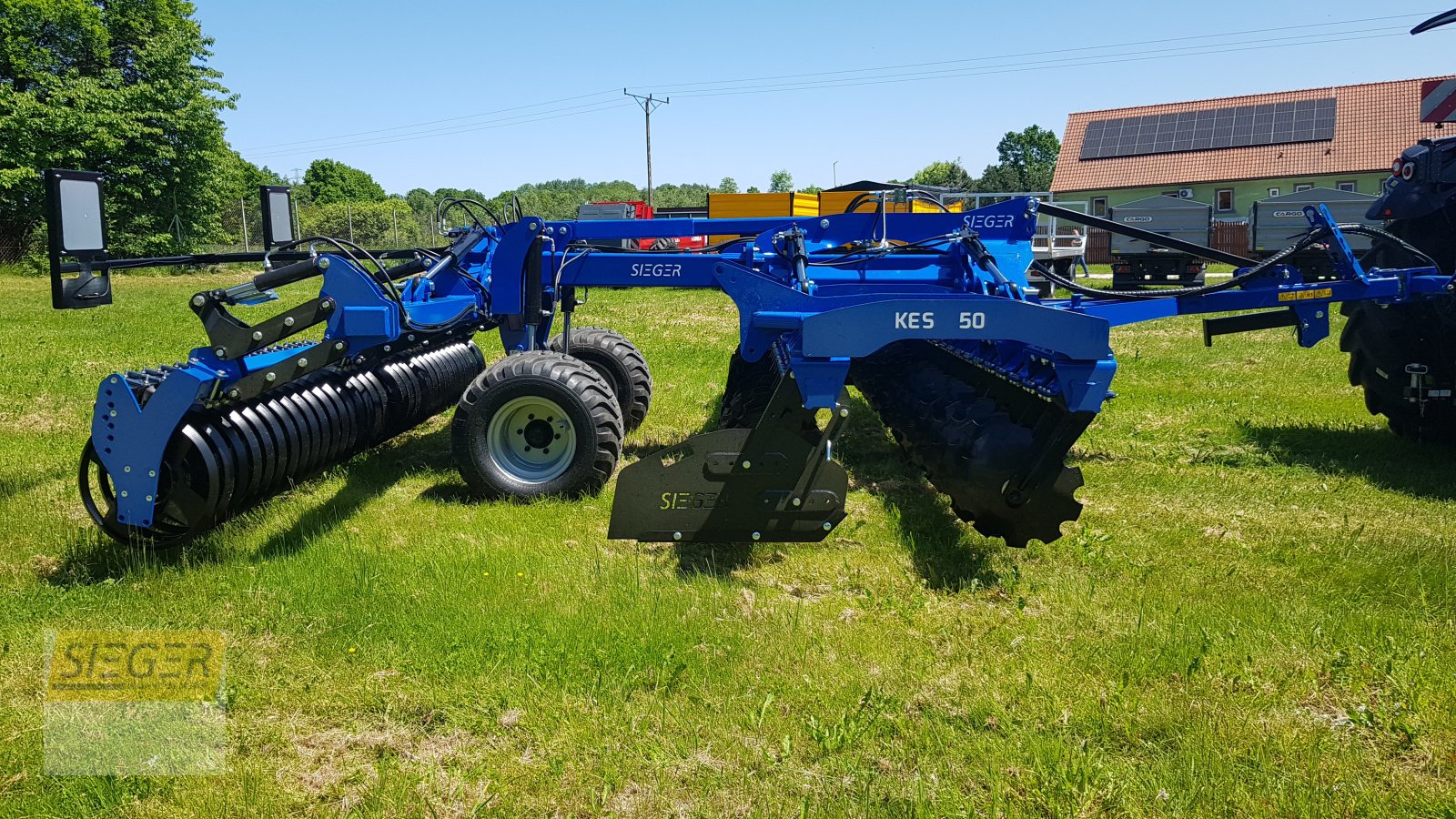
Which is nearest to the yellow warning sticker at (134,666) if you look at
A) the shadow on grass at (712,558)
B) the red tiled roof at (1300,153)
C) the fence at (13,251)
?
the shadow on grass at (712,558)

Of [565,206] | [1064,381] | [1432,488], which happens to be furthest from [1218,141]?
[1064,381]

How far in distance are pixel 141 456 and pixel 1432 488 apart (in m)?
7.25

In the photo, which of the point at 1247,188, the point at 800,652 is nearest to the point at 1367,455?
the point at 800,652

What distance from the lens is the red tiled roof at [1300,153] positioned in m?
34.7

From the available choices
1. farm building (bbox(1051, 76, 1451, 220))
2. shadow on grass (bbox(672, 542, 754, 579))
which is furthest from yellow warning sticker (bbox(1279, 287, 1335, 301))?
farm building (bbox(1051, 76, 1451, 220))

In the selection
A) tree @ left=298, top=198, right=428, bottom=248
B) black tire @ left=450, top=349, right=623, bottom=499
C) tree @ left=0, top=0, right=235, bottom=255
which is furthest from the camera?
tree @ left=298, top=198, right=428, bottom=248

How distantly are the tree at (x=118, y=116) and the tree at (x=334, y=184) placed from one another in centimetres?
3926

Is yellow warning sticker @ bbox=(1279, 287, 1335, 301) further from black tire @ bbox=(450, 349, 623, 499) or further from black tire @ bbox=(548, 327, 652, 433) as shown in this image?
black tire @ bbox=(548, 327, 652, 433)

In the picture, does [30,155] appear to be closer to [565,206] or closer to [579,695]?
[565,206]

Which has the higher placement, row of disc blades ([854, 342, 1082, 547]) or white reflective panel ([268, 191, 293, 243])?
white reflective panel ([268, 191, 293, 243])

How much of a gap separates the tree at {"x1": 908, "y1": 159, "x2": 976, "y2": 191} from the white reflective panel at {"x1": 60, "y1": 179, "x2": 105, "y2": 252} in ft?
228

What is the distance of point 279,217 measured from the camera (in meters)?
Answer: 6.19

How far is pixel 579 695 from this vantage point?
375cm

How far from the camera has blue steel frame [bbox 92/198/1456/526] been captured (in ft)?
15.2
